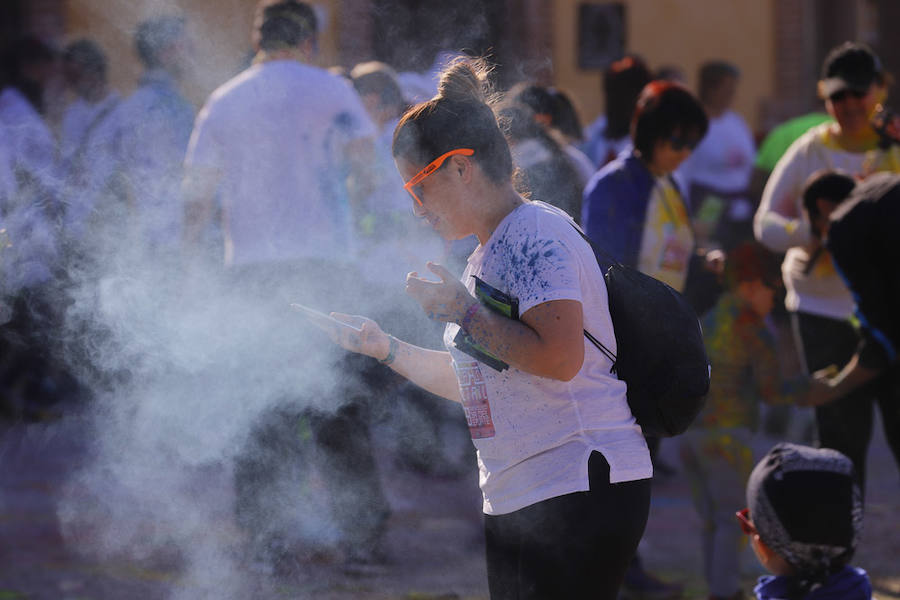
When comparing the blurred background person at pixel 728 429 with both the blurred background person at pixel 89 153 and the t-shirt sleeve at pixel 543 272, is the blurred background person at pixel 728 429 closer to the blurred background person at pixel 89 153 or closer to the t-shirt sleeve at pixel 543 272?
the t-shirt sleeve at pixel 543 272

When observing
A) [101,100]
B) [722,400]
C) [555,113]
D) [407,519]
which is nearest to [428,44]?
[101,100]

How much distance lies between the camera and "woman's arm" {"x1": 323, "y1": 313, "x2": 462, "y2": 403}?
3.17m

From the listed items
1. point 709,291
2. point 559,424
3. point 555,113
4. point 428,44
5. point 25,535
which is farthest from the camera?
point 428,44

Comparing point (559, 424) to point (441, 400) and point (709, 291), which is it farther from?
point (441, 400)

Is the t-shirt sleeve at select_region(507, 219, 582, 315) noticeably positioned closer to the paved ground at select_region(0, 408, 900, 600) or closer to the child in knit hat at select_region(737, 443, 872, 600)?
the child in knit hat at select_region(737, 443, 872, 600)

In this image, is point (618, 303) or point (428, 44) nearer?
point (618, 303)

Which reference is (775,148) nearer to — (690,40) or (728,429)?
(728,429)

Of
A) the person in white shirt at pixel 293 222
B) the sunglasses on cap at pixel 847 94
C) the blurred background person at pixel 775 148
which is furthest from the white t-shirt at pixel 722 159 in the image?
the person in white shirt at pixel 293 222

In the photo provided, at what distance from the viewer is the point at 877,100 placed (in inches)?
214

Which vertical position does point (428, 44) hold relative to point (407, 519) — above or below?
above

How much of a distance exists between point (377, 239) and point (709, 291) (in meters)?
1.71

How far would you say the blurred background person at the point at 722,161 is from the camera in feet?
28.4

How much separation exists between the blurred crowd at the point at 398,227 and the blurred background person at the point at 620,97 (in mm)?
431

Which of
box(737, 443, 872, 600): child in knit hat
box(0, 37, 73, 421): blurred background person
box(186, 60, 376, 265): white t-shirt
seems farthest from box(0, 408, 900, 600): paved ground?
box(737, 443, 872, 600): child in knit hat
